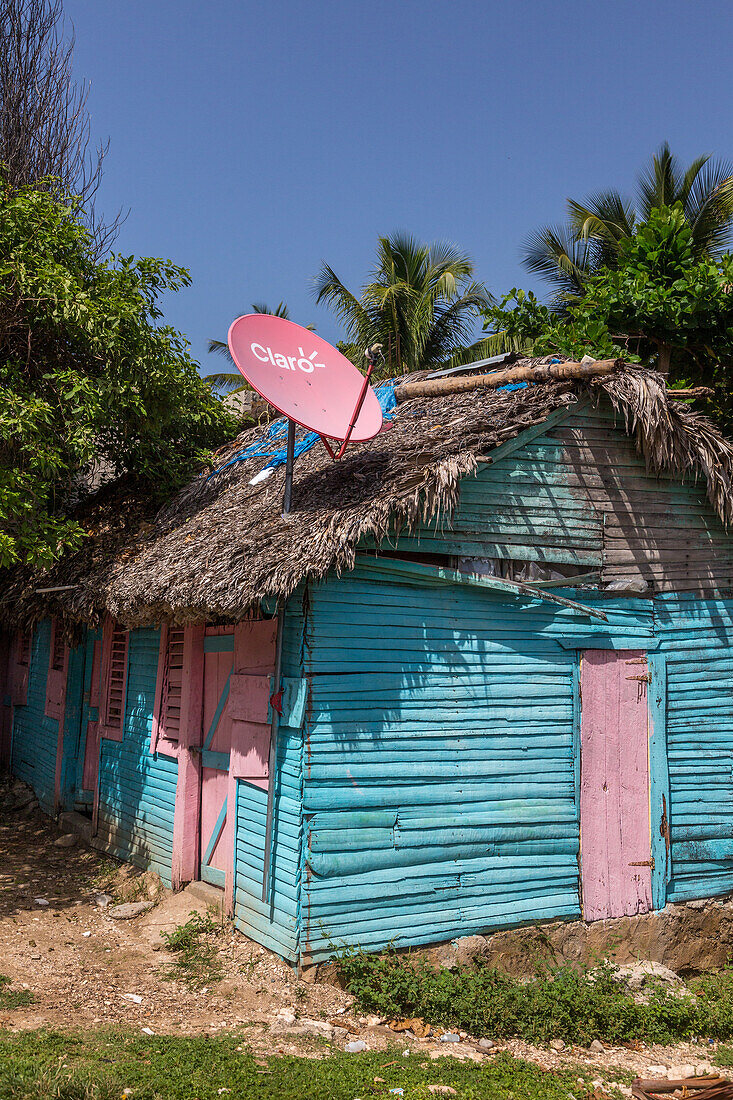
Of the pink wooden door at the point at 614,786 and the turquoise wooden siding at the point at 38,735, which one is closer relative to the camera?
the pink wooden door at the point at 614,786

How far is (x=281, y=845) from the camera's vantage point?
6.07 metres

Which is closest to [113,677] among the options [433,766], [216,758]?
[216,758]

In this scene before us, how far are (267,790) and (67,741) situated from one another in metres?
5.14

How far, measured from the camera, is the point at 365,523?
592 centimetres

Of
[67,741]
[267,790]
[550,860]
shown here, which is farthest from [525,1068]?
[67,741]

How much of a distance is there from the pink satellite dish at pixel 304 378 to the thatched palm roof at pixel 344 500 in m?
0.44

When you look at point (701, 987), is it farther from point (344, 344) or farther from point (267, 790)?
point (344, 344)

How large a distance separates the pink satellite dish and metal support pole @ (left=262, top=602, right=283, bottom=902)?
60.7 inches

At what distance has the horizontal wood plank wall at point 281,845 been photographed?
19.2 feet

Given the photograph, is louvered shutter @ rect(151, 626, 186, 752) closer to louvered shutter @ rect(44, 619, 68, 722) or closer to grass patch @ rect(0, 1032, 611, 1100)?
louvered shutter @ rect(44, 619, 68, 722)

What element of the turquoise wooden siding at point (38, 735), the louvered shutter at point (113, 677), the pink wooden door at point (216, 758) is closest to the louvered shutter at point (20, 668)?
the turquoise wooden siding at point (38, 735)

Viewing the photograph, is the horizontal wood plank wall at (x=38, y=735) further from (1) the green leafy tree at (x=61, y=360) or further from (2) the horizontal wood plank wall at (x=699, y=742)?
(2) the horizontal wood plank wall at (x=699, y=742)

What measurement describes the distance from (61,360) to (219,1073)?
7.16 m

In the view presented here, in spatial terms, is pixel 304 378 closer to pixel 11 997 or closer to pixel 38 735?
pixel 11 997
